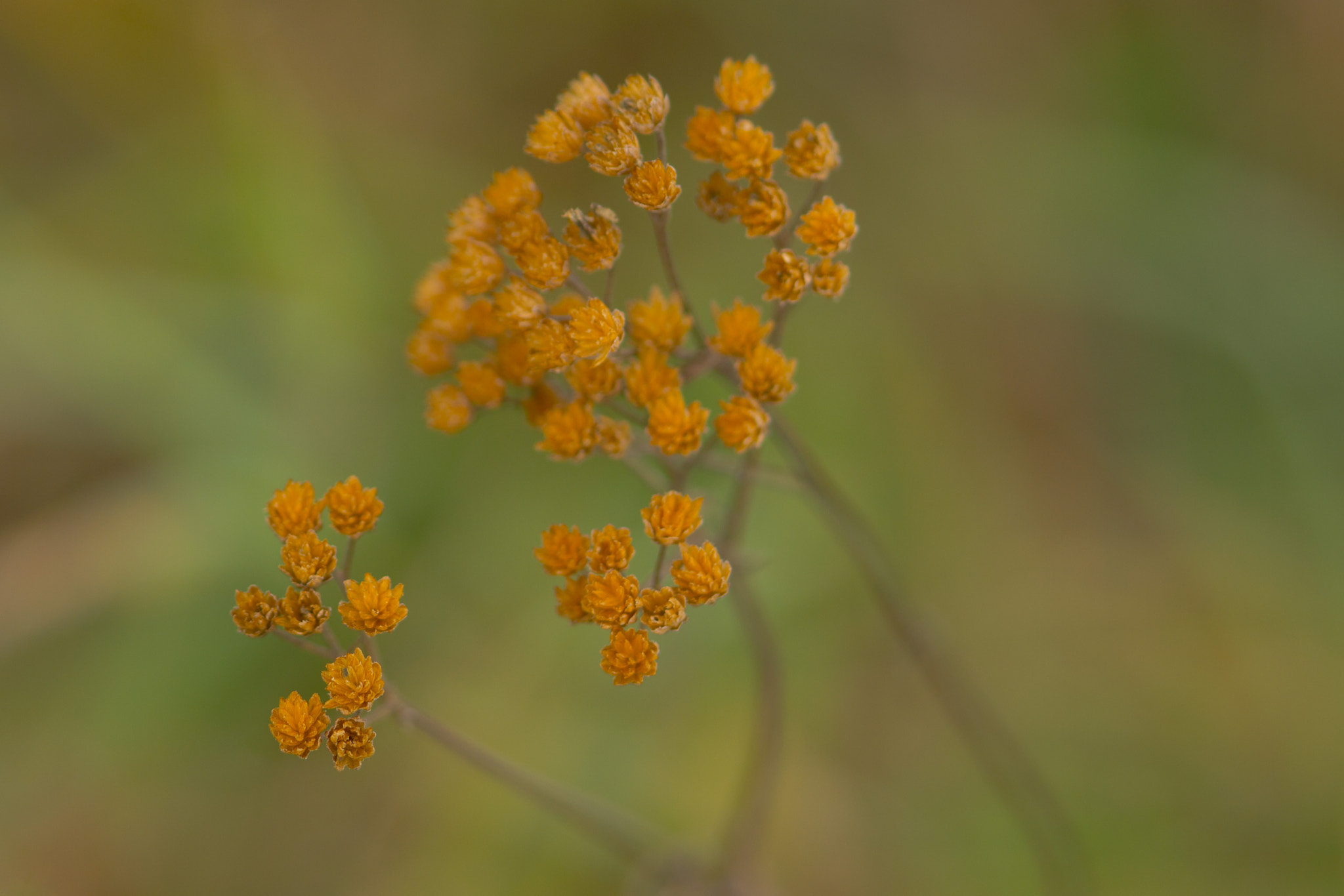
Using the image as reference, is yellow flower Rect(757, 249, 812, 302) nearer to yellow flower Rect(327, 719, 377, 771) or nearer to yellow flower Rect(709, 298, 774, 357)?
yellow flower Rect(709, 298, 774, 357)

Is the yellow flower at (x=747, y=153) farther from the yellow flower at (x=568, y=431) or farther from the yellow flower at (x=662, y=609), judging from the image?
the yellow flower at (x=662, y=609)

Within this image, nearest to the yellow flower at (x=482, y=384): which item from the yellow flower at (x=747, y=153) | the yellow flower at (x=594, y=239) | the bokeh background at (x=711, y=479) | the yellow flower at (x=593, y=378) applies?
the yellow flower at (x=593, y=378)

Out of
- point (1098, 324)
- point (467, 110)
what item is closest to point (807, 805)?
point (1098, 324)

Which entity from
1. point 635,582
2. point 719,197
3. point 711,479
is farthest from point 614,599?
point 711,479

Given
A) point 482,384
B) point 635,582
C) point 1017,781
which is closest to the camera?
point 635,582

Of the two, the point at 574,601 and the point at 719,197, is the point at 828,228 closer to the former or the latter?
the point at 719,197
